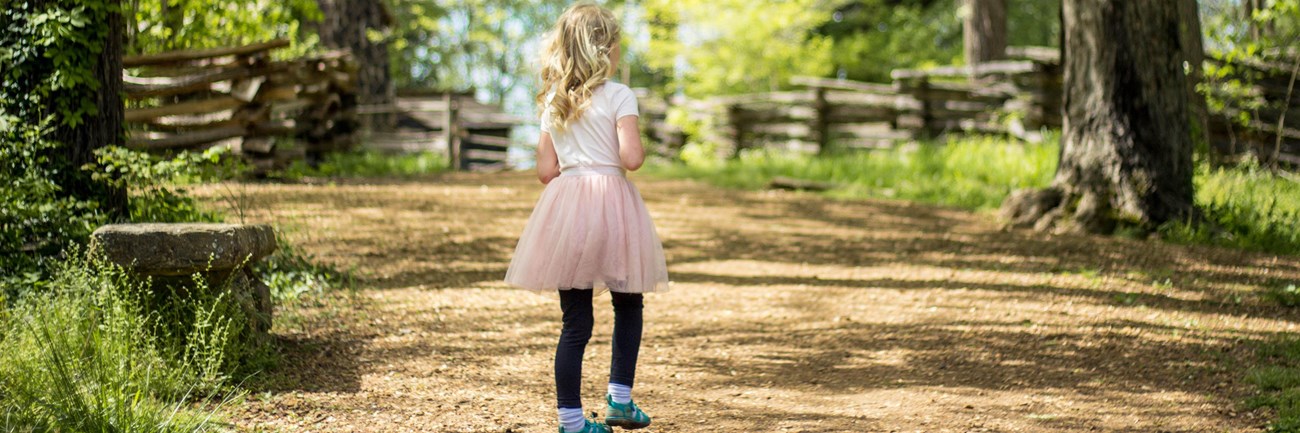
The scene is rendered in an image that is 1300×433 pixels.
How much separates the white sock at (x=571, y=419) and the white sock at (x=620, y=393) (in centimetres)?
17

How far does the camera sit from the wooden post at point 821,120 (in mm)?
17328

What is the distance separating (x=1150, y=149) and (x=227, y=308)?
6.58 meters

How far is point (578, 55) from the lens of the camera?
3.79 meters

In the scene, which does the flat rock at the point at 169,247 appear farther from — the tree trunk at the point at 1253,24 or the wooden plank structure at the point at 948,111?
the tree trunk at the point at 1253,24

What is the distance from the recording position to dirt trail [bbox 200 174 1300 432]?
14.5 ft

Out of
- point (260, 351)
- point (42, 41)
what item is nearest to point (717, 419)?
point (260, 351)

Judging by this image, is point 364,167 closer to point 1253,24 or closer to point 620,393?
A: point 620,393

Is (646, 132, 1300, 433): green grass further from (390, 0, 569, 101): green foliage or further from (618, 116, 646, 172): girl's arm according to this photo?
(390, 0, 569, 101): green foliage

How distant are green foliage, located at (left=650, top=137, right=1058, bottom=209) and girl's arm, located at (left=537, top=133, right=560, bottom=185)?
7336 mm

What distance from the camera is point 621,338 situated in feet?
12.9

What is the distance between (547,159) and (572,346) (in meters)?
0.69

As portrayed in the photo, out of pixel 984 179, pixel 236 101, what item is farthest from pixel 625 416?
pixel 984 179

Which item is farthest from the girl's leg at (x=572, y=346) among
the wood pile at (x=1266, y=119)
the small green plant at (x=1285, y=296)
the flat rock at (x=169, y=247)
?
the wood pile at (x=1266, y=119)

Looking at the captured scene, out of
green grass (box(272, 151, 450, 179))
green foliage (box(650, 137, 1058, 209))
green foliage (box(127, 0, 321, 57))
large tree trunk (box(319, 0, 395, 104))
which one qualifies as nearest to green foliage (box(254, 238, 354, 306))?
green foliage (box(127, 0, 321, 57))
